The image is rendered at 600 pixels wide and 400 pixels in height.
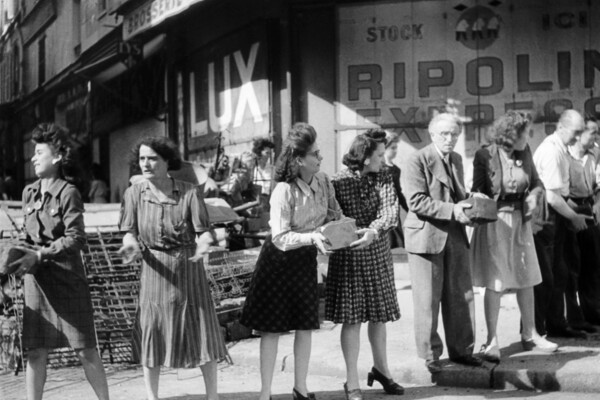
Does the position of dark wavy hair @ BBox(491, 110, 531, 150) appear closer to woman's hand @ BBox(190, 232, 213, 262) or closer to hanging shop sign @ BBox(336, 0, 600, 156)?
woman's hand @ BBox(190, 232, 213, 262)

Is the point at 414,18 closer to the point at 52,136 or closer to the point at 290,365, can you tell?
the point at 290,365

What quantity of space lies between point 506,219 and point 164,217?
294 centimetres

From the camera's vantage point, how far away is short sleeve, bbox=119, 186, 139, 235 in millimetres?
6438

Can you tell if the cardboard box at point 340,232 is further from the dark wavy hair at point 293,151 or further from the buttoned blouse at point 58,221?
the buttoned blouse at point 58,221

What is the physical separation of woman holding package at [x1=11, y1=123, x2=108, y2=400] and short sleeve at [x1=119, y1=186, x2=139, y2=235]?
32 centimetres

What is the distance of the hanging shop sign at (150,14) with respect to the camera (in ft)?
44.5

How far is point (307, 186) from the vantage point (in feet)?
22.1

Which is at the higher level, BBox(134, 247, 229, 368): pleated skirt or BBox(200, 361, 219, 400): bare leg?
BBox(134, 247, 229, 368): pleated skirt

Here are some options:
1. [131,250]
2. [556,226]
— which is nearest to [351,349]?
[131,250]

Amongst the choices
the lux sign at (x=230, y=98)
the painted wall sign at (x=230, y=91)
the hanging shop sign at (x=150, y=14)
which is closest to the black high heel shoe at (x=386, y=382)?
the hanging shop sign at (x=150, y=14)

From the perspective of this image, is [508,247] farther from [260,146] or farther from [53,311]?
[260,146]

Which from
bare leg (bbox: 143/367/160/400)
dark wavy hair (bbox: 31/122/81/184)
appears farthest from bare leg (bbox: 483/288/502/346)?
dark wavy hair (bbox: 31/122/81/184)

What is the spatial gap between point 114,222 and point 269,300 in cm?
420

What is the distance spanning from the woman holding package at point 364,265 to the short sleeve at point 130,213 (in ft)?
4.78
